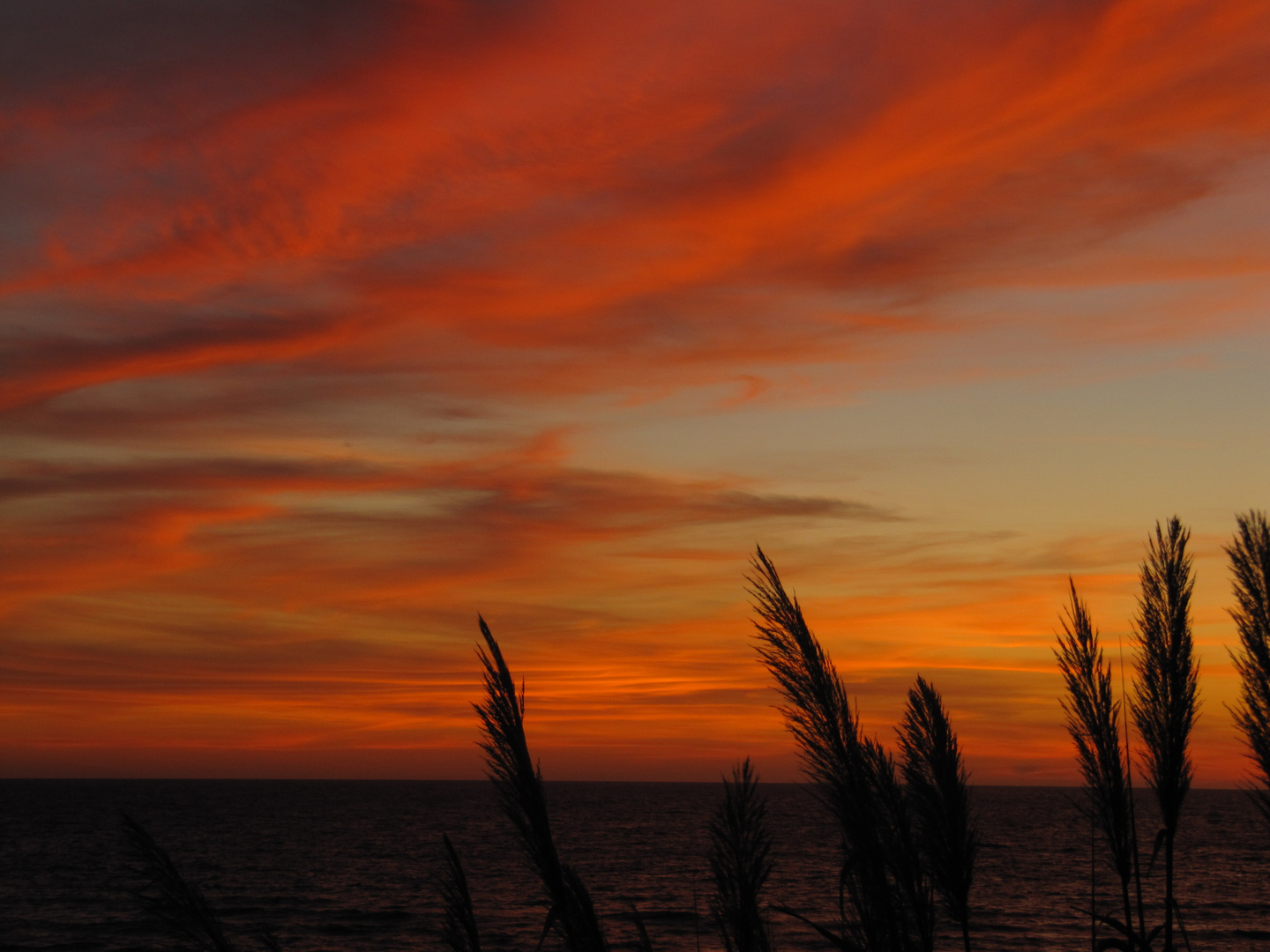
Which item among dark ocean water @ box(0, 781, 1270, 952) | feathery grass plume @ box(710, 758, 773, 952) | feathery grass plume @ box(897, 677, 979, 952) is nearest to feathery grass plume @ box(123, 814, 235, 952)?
feathery grass plume @ box(710, 758, 773, 952)

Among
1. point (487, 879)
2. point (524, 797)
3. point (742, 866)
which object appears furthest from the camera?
point (487, 879)

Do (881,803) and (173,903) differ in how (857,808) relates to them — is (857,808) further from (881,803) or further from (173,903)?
(173,903)

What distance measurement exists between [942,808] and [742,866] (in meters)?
0.94

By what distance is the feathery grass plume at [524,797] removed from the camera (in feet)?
9.95

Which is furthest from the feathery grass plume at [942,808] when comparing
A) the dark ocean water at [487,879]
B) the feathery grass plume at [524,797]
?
the dark ocean water at [487,879]

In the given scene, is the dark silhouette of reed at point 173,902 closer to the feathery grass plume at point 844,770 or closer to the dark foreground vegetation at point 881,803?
the dark foreground vegetation at point 881,803

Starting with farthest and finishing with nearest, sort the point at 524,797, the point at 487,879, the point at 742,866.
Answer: the point at 487,879, the point at 742,866, the point at 524,797

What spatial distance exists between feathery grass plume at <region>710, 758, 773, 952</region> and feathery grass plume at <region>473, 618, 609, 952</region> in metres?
1.03

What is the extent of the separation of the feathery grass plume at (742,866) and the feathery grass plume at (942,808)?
26.9 inches

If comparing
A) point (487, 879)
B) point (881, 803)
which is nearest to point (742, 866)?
point (881, 803)

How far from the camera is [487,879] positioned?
5538 centimetres

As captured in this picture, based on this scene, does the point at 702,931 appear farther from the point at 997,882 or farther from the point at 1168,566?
the point at 1168,566

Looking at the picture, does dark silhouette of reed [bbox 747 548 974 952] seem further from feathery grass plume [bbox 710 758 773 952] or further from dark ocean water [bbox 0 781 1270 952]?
dark ocean water [bbox 0 781 1270 952]

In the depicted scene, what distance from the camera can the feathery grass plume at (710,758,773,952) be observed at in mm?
4035
